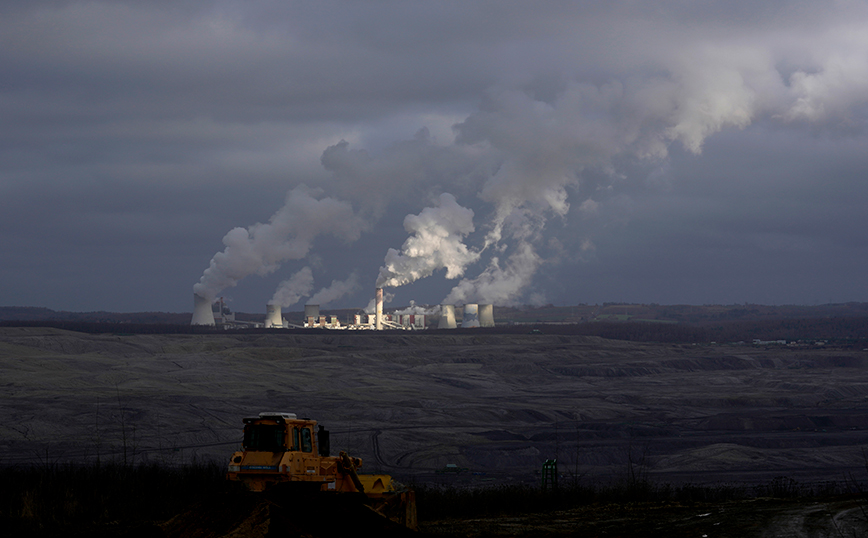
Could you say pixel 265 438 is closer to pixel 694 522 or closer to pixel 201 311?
pixel 694 522

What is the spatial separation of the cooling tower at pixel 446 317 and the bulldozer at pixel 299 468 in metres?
136

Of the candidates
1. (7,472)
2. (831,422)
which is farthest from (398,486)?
(831,422)

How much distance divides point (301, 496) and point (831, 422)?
203 ft

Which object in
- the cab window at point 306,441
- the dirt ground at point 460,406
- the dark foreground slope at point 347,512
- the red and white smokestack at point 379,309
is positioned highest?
the red and white smokestack at point 379,309

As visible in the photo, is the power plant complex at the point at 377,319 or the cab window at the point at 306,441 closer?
the cab window at the point at 306,441

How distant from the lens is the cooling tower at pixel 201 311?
13138 centimetres

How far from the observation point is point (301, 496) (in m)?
15.4

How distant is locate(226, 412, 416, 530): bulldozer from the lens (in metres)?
17.3

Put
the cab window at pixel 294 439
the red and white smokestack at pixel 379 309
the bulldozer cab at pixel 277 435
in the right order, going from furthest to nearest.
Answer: the red and white smokestack at pixel 379 309, the cab window at pixel 294 439, the bulldozer cab at pixel 277 435

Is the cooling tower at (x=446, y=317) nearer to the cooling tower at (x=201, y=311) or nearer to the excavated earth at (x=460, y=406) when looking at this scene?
the excavated earth at (x=460, y=406)

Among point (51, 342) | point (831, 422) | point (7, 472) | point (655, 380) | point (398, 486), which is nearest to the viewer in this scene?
point (398, 486)

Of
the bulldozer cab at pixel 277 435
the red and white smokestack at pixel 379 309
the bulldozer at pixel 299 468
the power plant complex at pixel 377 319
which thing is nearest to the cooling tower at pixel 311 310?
the power plant complex at pixel 377 319

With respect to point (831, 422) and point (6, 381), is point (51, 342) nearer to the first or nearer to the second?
point (6, 381)

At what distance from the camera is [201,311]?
135m
